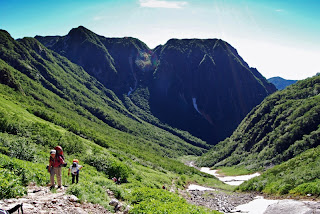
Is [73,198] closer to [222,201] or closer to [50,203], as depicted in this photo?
[50,203]

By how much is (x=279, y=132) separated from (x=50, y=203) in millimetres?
119034

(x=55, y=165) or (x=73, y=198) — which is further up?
(x=55, y=165)

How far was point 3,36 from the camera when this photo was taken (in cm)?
18100

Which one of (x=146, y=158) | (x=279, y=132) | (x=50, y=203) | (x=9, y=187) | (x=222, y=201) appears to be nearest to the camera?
(x=9, y=187)

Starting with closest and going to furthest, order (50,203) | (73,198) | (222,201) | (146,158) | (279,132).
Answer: (50,203) < (73,198) < (222,201) < (146,158) < (279,132)

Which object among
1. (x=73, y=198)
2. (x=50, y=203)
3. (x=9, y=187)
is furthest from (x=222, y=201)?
(x=9, y=187)

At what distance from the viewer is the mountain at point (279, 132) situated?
306 feet

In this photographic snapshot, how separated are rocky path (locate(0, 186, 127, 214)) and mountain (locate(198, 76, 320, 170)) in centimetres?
8910

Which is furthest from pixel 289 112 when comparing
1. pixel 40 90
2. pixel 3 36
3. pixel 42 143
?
pixel 3 36

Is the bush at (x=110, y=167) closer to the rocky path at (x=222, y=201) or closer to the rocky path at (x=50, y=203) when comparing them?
the rocky path at (x=222, y=201)

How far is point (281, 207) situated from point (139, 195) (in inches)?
653

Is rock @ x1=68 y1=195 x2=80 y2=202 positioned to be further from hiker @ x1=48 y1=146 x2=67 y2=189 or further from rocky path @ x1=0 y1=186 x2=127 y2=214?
hiker @ x1=48 y1=146 x2=67 y2=189

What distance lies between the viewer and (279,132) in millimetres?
112500

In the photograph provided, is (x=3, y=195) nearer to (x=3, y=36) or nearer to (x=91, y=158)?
(x=91, y=158)
